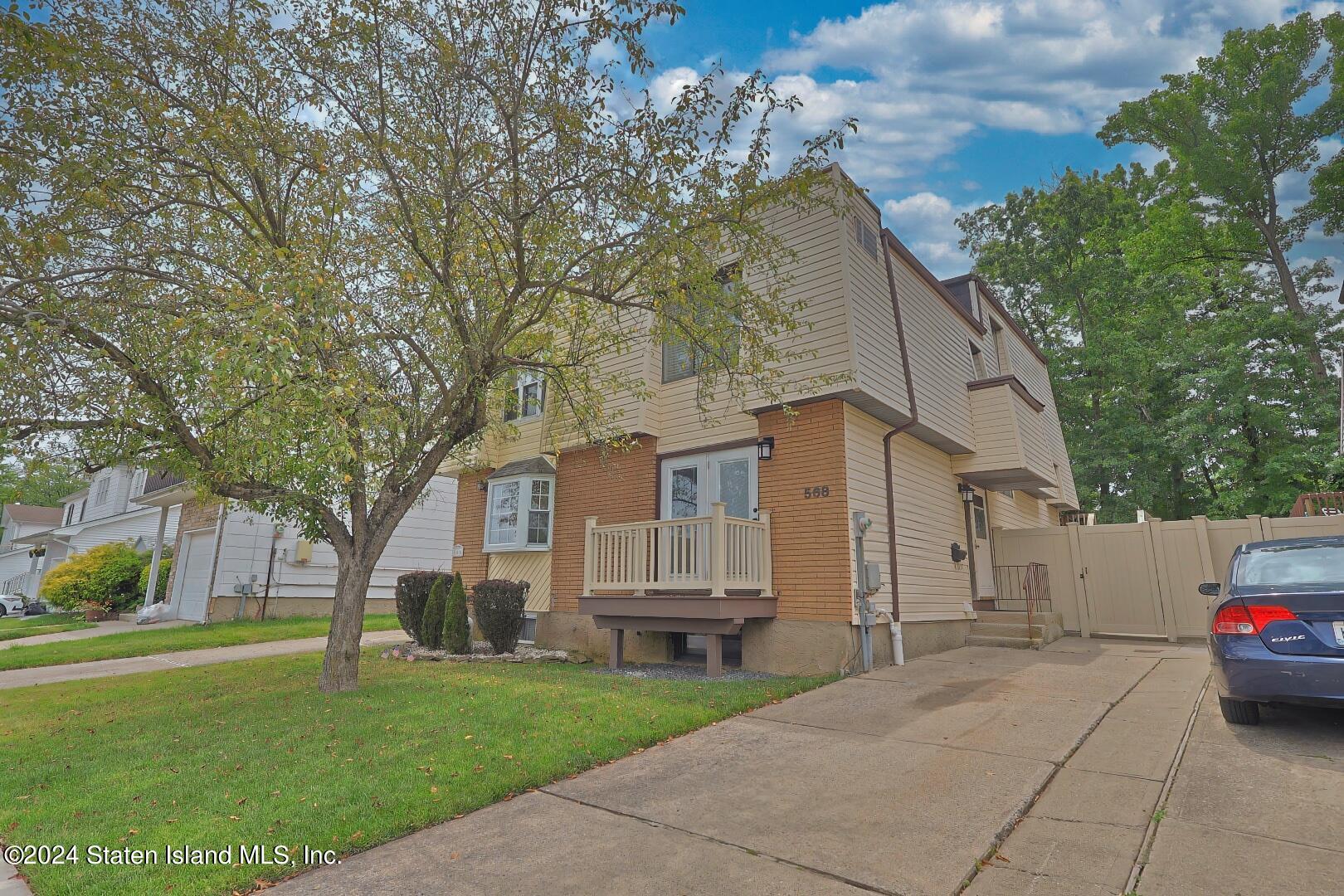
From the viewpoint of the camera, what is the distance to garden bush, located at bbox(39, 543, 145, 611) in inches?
818

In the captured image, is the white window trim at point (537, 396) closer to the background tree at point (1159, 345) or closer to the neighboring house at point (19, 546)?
the background tree at point (1159, 345)

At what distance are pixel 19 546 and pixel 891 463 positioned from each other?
4947 cm

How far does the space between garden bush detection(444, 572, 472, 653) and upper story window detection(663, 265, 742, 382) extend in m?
4.87

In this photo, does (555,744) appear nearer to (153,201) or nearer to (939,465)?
(153,201)

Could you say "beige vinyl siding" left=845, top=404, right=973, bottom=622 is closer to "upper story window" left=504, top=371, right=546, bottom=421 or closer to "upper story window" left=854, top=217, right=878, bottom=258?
"upper story window" left=854, top=217, right=878, bottom=258

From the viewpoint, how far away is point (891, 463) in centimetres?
969

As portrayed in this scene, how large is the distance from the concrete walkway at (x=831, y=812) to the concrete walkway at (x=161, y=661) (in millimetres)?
6443

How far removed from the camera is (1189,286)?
21.6 metres

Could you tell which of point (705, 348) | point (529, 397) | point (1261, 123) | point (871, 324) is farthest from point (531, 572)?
point (1261, 123)

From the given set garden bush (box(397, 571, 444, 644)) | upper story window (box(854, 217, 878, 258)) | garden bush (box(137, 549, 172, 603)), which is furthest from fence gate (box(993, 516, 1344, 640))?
garden bush (box(137, 549, 172, 603))

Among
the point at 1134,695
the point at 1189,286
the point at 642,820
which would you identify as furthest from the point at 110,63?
the point at 1189,286

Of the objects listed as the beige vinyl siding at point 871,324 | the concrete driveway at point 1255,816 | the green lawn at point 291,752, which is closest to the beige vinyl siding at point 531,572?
the green lawn at point 291,752

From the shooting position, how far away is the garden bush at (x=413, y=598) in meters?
11.5

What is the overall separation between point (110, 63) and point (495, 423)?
21.8 ft
